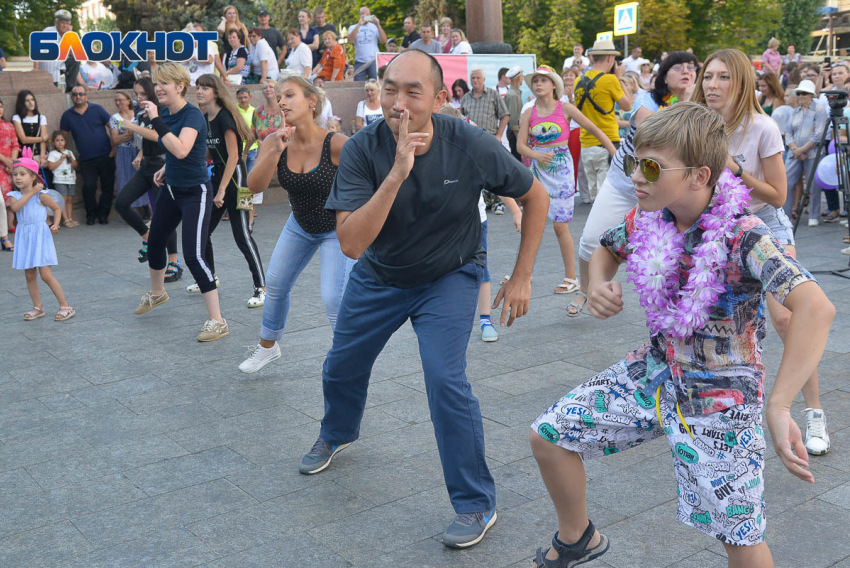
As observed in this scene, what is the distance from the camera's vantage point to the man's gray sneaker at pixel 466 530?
3.36 metres

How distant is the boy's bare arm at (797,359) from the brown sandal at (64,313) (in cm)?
657

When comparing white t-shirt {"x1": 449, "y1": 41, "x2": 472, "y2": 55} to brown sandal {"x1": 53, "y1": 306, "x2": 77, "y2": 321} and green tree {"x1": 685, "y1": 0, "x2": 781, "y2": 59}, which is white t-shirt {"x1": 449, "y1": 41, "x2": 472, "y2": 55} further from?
green tree {"x1": 685, "y1": 0, "x2": 781, "y2": 59}

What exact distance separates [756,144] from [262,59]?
13136 mm

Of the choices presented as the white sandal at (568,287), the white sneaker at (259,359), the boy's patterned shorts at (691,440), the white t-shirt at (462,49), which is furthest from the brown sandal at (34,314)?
the white t-shirt at (462,49)

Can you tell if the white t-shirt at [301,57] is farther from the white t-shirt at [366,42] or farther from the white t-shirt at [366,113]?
the white t-shirt at [366,113]

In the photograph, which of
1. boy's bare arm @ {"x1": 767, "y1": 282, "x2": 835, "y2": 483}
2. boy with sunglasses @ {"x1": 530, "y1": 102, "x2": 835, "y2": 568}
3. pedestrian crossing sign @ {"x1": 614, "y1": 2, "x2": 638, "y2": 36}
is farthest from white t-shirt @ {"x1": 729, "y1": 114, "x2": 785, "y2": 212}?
pedestrian crossing sign @ {"x1": 614, "y1": 2, "x2": 638, "y2": 36}

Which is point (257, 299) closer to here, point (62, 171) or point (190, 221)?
point (190, 221)

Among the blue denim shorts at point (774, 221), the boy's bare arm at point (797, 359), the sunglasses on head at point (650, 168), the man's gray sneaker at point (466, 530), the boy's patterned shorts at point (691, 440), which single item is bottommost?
the man's gray sneaker at point (466, 530)

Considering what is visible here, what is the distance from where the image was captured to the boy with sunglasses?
245cm

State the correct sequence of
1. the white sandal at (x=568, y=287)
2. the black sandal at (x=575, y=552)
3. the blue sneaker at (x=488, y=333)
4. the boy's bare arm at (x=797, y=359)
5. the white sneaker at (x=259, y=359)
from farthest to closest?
the white sandal at (x=568, y=287) → the blue sneaker at (x=488, y=333) → the white sneaker at (x=259, y=359) → the black sandal at (x=575, y=552) → the boy's bare arm at (x=797, y=359)

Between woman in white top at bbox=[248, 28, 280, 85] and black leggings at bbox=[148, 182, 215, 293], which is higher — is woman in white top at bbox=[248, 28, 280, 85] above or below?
above

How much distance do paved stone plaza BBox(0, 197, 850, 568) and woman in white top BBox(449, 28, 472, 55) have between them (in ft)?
33.8

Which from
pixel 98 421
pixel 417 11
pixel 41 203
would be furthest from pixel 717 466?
pixel 417 11

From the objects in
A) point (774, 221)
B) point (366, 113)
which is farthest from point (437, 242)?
point (366, 113)
